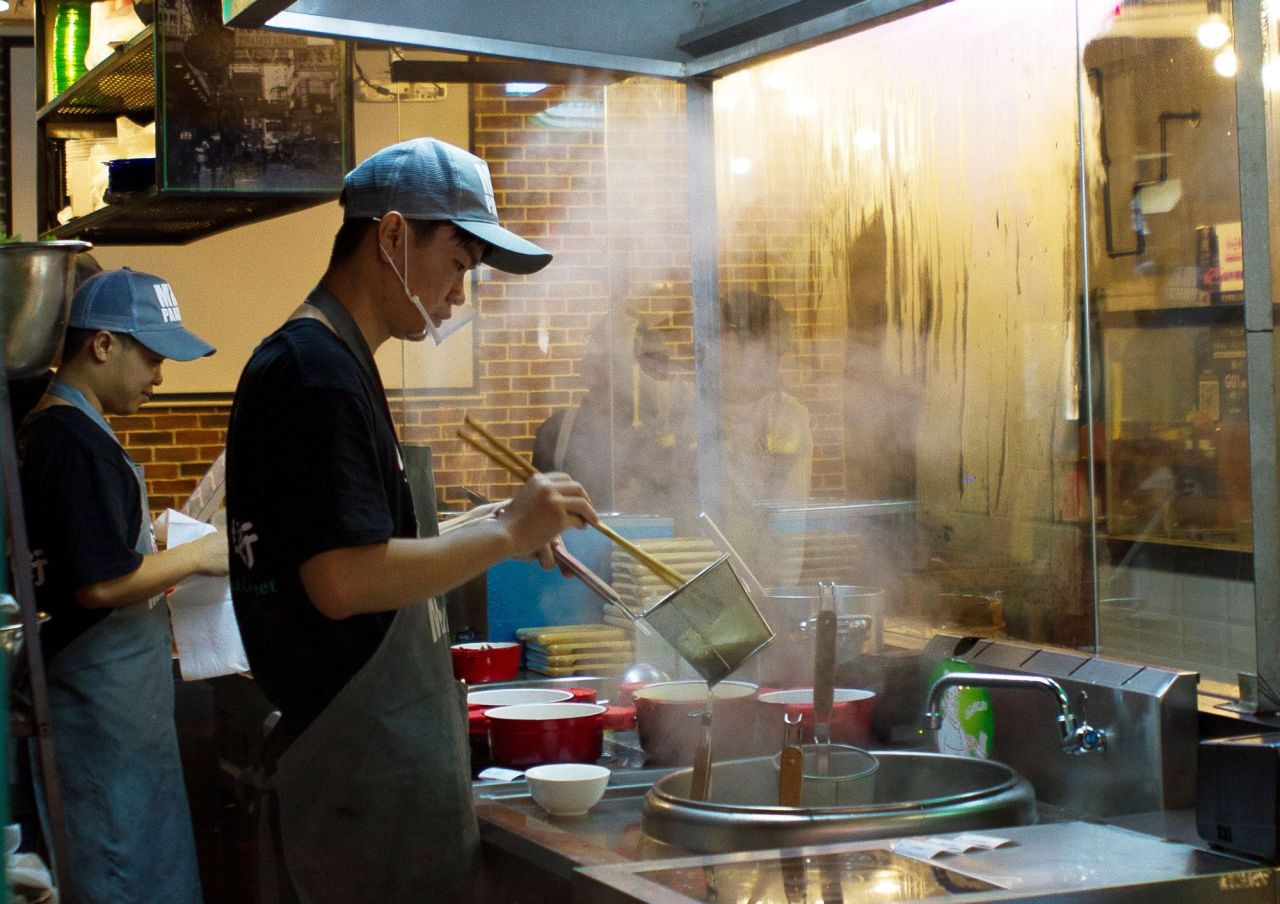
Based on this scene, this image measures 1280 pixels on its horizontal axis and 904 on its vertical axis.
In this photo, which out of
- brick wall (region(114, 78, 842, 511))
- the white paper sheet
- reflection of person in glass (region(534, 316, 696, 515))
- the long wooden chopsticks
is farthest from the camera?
brick wall (region(114, 78, 842, 511))

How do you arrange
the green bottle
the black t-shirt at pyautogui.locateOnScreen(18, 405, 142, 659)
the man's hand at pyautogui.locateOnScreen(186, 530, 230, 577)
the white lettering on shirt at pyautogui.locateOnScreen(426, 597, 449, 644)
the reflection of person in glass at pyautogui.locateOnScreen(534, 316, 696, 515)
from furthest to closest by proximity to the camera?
the green bottle
the reflection of person in glass at pyautogui.locateOnScreen(534, 316, 696, 515)
the man's hand at pyautogui.locateOnScreen(186, 530, 230, 577)
the black t-shirt at pyautogui.locateOnScreen(18, 405, 142, 659)
the white lettering on shirt at pyautogui.locateOnScreen(426, 597, 449, 644)

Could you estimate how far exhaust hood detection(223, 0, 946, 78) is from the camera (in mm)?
2580

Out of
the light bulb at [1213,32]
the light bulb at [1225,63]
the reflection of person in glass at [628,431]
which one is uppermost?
the light bulb at [1213,32]

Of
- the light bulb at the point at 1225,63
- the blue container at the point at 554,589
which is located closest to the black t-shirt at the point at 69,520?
the blue container at the point at 554,589

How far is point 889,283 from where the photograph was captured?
3.21m

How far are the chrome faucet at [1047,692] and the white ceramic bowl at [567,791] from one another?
52cm

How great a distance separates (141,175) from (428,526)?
304cm

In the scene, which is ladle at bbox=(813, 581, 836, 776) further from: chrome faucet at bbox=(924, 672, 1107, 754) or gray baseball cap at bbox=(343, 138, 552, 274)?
gray baseball cap at bbox=(343, 138, 552, 274)

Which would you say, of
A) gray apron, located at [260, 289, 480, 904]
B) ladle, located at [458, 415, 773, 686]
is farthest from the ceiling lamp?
gray apron, located at [260, 289, 480, 904]

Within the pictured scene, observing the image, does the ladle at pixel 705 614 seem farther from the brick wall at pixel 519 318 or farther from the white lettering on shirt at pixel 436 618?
the brick wall at pixel 519 318

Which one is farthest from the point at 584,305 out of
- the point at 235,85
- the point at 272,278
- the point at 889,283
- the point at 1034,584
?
the point at 1034,584

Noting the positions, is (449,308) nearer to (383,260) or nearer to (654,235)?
(383,260)

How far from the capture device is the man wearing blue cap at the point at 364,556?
1.59 m

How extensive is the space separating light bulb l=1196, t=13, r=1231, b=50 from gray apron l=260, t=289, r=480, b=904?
56.0 inches
